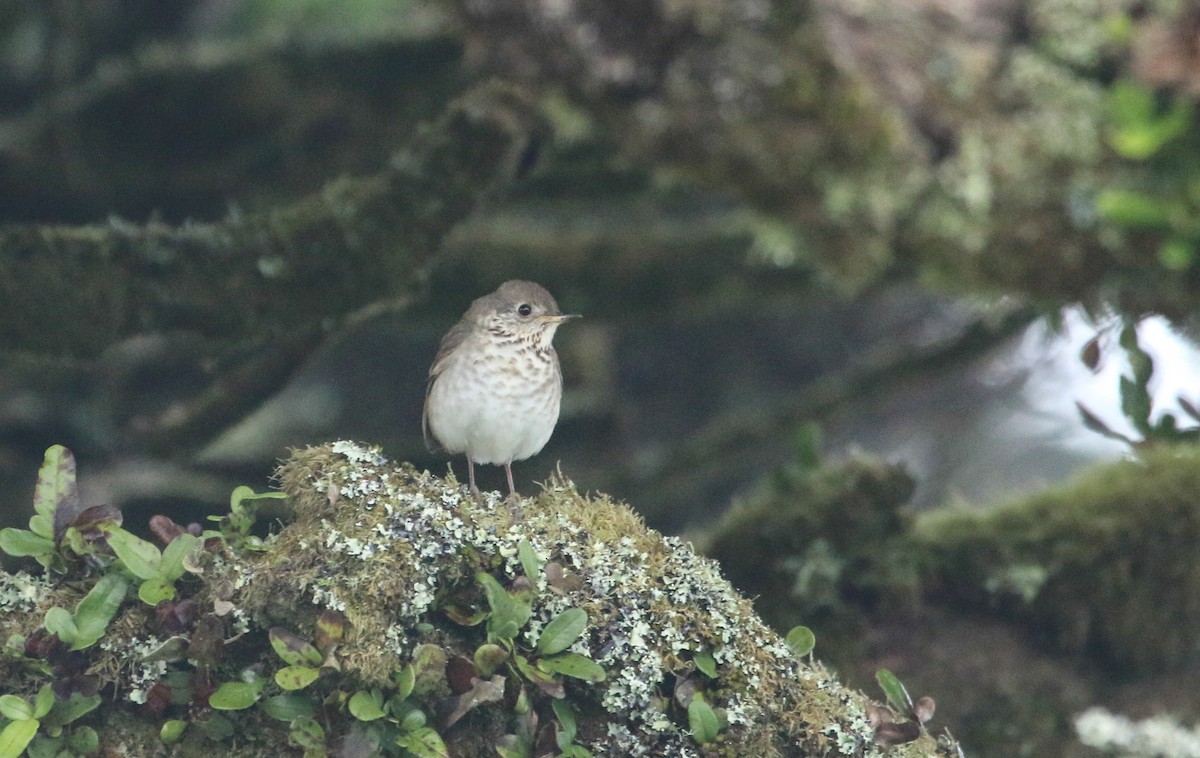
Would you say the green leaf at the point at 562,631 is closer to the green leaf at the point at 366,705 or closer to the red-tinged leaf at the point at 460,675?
the red-tinged leaf at the point at 460,675

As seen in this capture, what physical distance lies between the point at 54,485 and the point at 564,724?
3.95 ft

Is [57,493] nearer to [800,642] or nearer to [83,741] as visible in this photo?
[83,741]

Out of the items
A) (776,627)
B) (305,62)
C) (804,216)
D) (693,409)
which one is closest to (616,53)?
(804,216)

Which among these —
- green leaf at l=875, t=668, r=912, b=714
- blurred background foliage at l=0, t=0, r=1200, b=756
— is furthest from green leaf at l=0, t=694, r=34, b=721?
green leaf at l=875, t=668, r=912, b=714

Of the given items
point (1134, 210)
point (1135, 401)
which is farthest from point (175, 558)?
point (1135, 401)

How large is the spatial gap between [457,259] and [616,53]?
10.2 ft

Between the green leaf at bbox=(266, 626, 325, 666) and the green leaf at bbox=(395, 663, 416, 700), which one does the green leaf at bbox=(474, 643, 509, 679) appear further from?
the green leaf at bbox=(266, 626, 325, 666)

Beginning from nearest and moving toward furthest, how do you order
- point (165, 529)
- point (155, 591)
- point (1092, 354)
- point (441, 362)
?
point (155, 591) < point (165, 529) < point (1092, 354) < point (441, 362)

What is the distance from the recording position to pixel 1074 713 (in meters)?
4.80

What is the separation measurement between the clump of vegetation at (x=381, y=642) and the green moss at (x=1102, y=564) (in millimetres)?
1972

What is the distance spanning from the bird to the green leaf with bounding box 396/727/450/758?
1495 mm

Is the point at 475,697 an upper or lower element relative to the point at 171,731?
upper

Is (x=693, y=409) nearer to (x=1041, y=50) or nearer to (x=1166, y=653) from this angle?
(x=1166, y=653)

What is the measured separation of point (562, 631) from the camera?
2.90 meters
